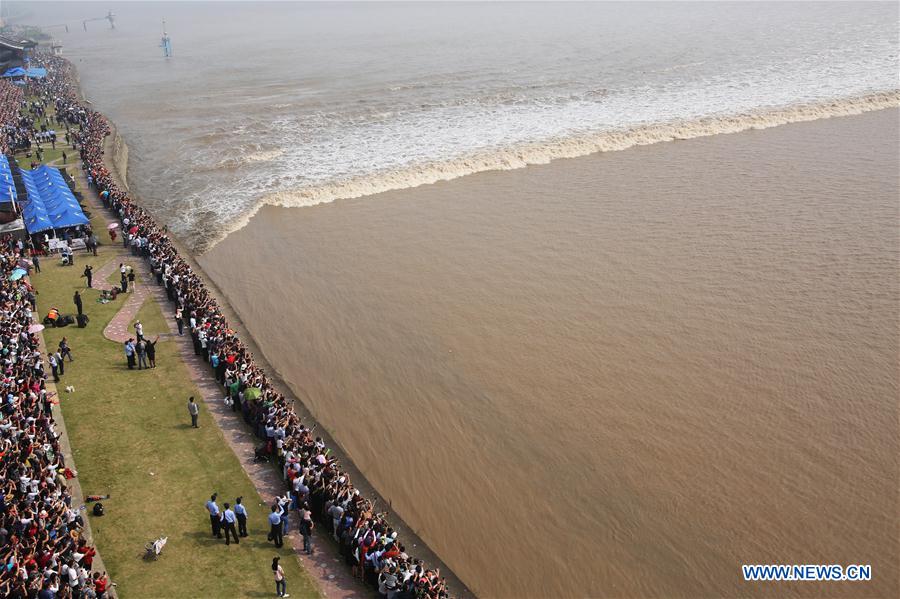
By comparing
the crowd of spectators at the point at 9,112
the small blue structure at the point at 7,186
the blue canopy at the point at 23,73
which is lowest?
the small blue structure at the point at 7,186

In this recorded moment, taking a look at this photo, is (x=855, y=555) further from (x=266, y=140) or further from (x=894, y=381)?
(x=266, y=140)

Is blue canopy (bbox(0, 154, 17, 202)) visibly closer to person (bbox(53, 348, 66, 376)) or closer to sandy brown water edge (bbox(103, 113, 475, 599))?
sandy brown water edge (bbox(103, 113, 475, 599))

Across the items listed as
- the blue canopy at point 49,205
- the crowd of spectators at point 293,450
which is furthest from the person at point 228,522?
the blue canopy at point 49,205

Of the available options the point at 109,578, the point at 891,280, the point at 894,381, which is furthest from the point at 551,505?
the point at 891,280

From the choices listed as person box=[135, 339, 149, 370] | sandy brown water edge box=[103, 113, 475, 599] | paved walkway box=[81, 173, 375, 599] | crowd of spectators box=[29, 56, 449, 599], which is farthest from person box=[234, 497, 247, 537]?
person box=[135, 339, 149, 370]

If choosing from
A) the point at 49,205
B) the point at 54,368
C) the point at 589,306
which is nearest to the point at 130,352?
the point at 54,368

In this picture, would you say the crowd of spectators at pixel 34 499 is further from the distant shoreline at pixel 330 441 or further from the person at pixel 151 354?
the distant shoreline at pixel 330 441

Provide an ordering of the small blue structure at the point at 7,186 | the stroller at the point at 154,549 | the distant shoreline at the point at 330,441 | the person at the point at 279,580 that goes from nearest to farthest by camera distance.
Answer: the person at the point at 279,580 < the stroller at the point at 154,549 < the distant shoreline at the point at 330,441 < the small blue structure at the point at 7,186

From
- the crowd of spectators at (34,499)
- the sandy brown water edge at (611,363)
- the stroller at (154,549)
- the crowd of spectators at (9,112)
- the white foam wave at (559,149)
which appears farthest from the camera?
the crowd of spectators at (9,112)
